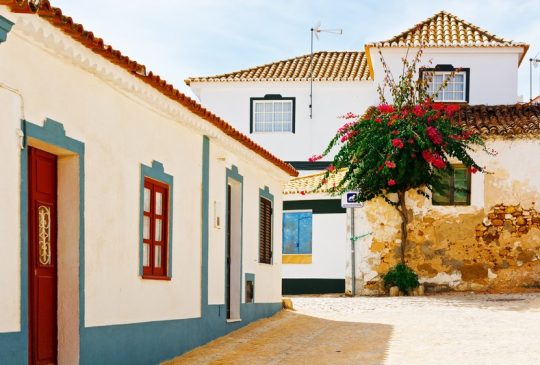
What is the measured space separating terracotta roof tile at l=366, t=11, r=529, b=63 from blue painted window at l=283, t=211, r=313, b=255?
548cm

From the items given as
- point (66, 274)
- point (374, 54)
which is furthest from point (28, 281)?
point (374, 54)

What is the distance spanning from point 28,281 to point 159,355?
124 inches

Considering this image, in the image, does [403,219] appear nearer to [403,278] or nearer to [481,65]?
[403,278]

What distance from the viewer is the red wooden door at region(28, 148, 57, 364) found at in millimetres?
7074

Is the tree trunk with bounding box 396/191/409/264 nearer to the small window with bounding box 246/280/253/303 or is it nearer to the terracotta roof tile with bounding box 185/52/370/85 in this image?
the small window with bounding box 246/280/253/303

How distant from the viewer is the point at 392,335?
1245 centimetres

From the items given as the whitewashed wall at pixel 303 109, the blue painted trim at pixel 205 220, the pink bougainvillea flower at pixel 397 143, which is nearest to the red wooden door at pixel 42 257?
the blue painted trim at pixel 205 220

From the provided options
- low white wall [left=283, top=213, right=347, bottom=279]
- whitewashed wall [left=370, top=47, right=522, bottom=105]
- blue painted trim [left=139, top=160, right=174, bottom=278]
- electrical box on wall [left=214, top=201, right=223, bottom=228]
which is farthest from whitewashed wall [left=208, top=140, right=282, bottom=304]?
whitewashed wall [left=370, top=47, right=522, bottom=105]

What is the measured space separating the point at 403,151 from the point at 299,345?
9287 millimetres

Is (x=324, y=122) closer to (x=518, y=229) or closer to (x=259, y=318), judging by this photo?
(x=518, y=229)

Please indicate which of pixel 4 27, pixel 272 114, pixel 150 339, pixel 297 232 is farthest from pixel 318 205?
pixel 4 27

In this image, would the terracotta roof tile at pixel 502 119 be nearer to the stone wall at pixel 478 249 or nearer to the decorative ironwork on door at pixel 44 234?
the stone wall at pixel 478 249

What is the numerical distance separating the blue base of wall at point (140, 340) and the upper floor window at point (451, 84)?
45.6ft

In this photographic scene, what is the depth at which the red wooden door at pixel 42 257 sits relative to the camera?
707 cm
